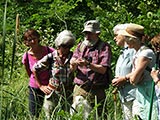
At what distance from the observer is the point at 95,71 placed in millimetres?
5562

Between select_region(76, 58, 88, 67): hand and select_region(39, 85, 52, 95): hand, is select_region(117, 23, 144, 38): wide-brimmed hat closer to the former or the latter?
select_region(76, 58, 88, 67): hand

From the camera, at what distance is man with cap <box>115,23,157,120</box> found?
5203 mm

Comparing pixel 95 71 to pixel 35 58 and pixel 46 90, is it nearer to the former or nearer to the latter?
pixel 46 90

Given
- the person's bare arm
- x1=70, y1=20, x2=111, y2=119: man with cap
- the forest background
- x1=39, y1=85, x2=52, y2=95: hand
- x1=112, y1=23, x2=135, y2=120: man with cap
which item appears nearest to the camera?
the person's bare arm

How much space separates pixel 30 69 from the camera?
20.4 feet

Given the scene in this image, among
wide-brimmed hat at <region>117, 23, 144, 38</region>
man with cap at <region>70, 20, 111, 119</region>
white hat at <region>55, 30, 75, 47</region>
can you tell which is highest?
wide-brimmed hat at <region>117, 23, 144, 38</region>

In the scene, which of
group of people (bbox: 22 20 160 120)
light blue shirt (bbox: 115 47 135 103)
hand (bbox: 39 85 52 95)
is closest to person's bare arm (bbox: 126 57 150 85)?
group of people (bbox: 22 20 160 120)

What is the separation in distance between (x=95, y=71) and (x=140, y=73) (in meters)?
0.54

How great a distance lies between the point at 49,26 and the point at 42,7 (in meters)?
0.59

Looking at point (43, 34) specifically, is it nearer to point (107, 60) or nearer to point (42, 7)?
point (42, 7)

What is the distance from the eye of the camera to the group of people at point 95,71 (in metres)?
5.30

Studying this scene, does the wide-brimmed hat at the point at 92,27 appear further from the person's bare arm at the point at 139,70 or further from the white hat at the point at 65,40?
the person's bare arm at the point at 139,70

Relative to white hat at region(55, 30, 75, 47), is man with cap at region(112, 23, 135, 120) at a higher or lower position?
lower

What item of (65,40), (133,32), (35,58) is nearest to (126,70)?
(133,32)
